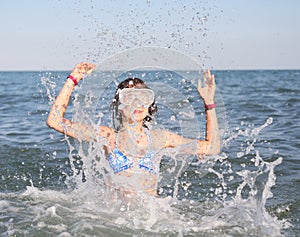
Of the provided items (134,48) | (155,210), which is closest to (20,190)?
(155,210)

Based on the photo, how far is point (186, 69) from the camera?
5234 millimetres

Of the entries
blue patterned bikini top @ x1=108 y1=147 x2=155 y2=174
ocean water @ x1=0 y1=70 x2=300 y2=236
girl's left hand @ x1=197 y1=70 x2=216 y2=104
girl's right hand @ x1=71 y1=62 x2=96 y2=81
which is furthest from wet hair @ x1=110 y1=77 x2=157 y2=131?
girl's left hand @ x1=197 y1=70 x2=216 y2=104

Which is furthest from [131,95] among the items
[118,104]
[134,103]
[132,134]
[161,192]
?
[161,192]

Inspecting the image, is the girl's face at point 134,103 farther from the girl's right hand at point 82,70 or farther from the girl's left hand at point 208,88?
the girl's left hand at point 208,88

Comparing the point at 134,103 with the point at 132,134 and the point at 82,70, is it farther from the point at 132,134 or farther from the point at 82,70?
the point at 82,70

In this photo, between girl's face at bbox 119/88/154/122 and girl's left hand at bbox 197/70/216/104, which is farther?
girl's face at bbox 119/88/154/122

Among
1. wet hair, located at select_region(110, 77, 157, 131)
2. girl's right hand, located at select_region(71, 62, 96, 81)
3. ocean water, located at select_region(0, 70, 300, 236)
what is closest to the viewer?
ocean water, located at select_region(0, 70, 300, 236)

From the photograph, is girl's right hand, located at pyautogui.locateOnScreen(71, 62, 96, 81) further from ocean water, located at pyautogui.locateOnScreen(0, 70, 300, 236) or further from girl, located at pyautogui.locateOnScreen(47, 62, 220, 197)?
ocean water, located at pyautogui.locateOnScreen(0, 70, 300, 236)

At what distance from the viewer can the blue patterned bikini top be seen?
5.29m

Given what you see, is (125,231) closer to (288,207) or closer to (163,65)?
(163,65)

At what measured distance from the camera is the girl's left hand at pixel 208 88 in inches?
192

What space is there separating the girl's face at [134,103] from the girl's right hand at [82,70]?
1.44 feet

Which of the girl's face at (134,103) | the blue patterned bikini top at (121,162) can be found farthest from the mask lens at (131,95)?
the blue patterned bikini top at (121,162)

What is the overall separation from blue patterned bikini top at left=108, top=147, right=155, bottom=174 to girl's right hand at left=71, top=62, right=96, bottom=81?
3.06ft
